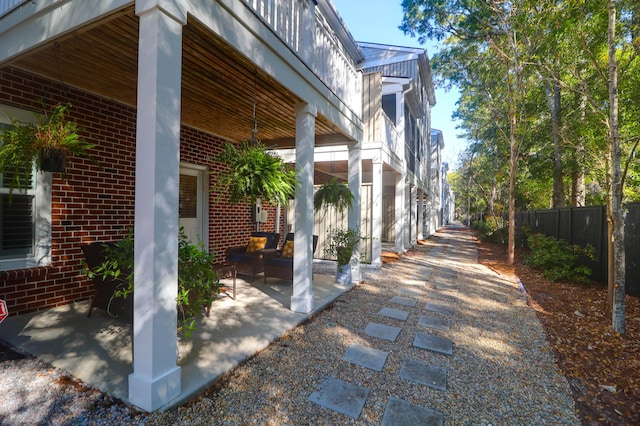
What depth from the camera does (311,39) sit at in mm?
3752

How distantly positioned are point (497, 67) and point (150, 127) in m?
9.64

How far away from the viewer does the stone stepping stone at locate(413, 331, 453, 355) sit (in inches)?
117

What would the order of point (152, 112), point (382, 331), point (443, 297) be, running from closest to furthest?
1. point (152, 112)
2. point (382, 331)
3. point (443, 297)

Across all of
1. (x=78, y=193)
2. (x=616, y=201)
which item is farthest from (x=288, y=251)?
(x=616, y=201)

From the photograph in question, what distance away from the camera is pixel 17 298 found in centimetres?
334

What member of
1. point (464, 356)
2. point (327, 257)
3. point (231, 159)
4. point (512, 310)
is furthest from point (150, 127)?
point (327, 257)

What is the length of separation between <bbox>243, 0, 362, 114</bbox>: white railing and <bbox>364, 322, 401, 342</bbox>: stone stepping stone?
10.9 ft

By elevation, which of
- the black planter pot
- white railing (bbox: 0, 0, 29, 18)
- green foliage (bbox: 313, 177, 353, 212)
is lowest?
green foliage (bbox: 313, 177, 353, 212)

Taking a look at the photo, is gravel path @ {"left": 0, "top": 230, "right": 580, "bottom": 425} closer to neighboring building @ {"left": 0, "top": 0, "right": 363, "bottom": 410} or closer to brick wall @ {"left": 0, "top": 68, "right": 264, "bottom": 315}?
neighboring building @ {"left": 0, "top": 0, "right": 363, "bottom": 410}

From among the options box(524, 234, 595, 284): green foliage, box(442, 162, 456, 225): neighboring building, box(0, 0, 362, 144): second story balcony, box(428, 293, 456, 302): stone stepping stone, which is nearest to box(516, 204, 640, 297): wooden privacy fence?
box(524, 234, 595, 284): green foliage

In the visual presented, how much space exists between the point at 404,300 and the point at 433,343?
1535 millimetres

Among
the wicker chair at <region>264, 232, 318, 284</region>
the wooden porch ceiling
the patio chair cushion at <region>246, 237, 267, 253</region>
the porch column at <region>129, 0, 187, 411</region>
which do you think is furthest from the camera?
the patio chair cushion at <region>246, 237, 267, 253</region>

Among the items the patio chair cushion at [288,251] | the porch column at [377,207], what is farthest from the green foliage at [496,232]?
the patio chair cushion at [288,251]

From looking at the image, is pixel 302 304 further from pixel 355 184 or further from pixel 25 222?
pixel 25 222
